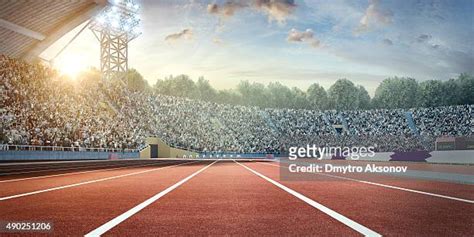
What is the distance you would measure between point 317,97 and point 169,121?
207 feet

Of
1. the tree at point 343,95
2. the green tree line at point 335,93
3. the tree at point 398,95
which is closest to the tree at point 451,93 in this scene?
the green tree line at point 335,93

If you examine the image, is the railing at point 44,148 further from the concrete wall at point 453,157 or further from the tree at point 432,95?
the tree at point 432,95

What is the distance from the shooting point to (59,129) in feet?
123

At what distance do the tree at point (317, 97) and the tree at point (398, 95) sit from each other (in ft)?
39.7

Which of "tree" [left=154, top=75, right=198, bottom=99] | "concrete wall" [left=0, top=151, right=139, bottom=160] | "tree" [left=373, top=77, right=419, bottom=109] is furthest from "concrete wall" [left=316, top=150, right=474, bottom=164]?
"tree" [left=154, top=75, right=198, bottom=99]

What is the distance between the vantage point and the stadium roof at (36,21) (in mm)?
41000

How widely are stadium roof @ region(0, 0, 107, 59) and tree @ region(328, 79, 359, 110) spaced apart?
6934 centimetres

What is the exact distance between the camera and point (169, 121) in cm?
6172

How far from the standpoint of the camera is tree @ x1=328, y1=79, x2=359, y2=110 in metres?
106

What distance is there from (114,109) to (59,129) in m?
16.2

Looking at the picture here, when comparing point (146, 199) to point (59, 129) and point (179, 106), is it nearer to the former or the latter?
point (59, 129)

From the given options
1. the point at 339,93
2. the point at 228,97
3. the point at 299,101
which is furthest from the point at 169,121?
the point at 228,97

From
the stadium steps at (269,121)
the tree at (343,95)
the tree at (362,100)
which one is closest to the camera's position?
the stadium steps at (269,121)

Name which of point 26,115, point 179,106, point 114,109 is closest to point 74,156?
point 26,115
